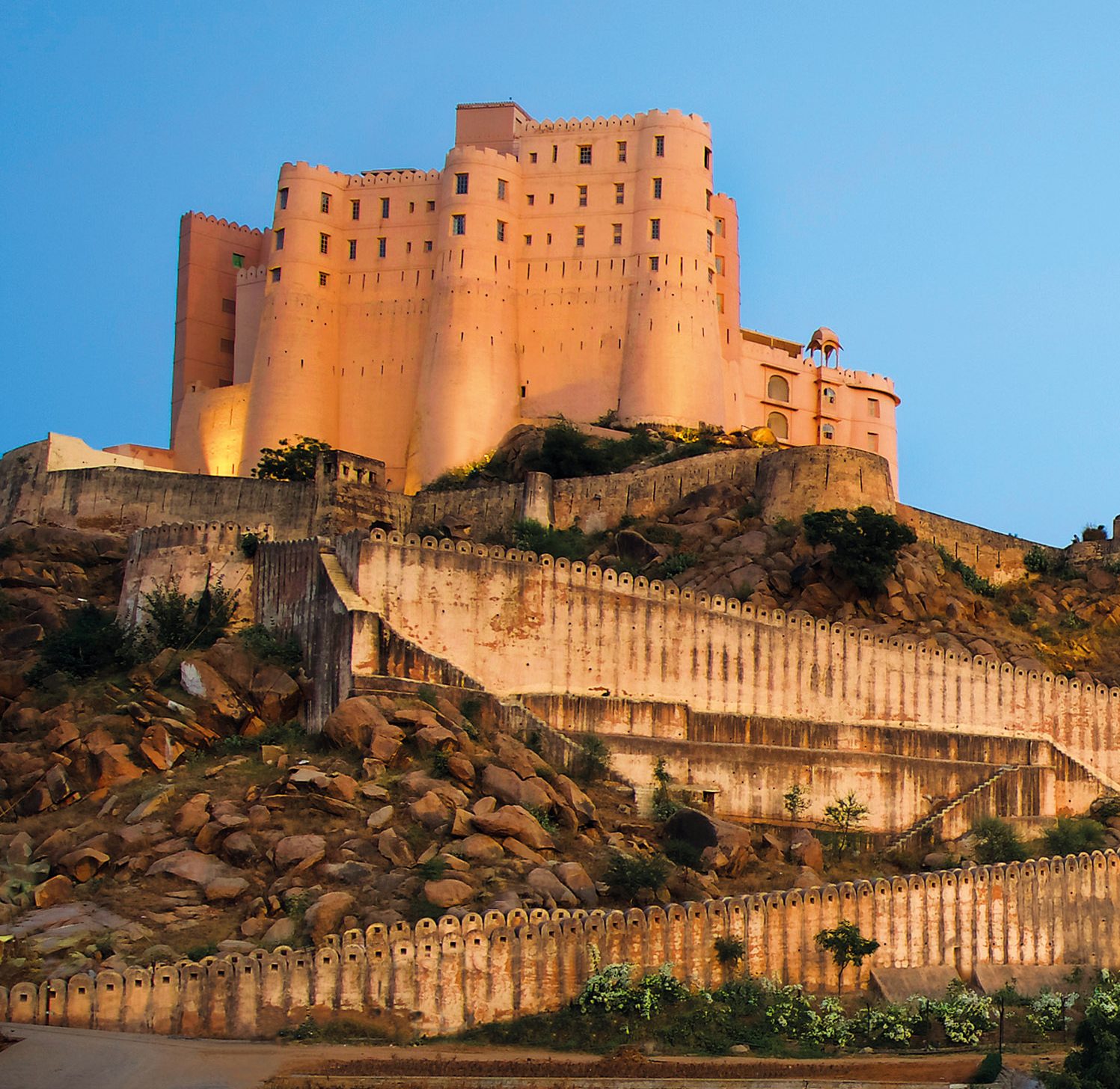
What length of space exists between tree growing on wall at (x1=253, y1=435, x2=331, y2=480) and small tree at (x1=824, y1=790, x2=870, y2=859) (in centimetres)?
1840

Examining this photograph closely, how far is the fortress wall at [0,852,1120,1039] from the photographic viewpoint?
2195 centimetres

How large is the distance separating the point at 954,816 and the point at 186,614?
13405 millimetres

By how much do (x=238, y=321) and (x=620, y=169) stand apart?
11.6 meters

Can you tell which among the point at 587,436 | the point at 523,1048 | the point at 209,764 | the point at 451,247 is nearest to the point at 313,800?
the point at 209,764

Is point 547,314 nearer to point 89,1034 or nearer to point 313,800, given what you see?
point 313,800

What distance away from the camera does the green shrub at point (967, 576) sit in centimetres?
4291

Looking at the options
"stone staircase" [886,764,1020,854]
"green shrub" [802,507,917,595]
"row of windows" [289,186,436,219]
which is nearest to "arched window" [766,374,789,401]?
"row of windows" [289,186,436,219]

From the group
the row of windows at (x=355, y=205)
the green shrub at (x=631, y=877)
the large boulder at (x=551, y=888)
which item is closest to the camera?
the large boulder at (x=551, y=888)

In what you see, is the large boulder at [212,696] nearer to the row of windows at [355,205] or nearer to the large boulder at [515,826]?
the large boulder at [515,826]

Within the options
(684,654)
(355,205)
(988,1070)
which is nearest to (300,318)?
(355,205)

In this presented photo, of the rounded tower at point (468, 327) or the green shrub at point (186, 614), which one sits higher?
the rounded tower at point (468, 327)

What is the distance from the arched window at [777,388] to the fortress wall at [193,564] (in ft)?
85.3

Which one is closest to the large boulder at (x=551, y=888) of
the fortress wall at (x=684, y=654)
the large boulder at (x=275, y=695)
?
the fortress wall at (x=684, y=654)

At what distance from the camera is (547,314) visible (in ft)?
174
